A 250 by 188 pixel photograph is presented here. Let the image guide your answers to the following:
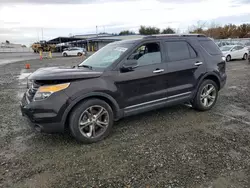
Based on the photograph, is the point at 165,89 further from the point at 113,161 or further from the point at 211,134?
the point at 113,161

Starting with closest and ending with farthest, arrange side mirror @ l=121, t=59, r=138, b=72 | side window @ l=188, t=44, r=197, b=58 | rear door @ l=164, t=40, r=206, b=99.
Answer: side mirror @ l=121, t=59, r=138, b=72
rear door @ l=164, t=40, r=206, b=99
side window @ l=188, t=44, r=197, b=58

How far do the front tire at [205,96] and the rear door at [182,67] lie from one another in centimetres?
28

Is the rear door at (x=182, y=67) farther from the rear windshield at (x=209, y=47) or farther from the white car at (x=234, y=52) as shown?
the white car at (x=234, y=52)

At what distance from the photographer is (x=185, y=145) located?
12.3 feet

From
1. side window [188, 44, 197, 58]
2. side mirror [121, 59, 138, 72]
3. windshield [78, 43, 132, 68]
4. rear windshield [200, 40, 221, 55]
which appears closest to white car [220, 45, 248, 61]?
rear windshield [200, 40, 221, 55]

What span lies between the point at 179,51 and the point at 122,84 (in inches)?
65.7

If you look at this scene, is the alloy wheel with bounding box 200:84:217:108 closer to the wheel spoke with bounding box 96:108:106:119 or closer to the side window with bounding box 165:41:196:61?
the side window with bounding box 165:41:196:61

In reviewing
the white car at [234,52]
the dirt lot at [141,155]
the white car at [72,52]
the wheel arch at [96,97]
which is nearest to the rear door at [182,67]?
the dirt lot at [141,155]

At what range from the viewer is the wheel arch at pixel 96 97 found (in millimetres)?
3603

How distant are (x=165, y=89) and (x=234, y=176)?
7.04 ft

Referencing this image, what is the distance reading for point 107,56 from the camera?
455 centimetres

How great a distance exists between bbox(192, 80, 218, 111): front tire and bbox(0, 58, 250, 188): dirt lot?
0.89 ft

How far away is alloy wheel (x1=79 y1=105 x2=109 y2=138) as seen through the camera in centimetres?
378

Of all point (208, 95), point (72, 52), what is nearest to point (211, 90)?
point (208, 95)
